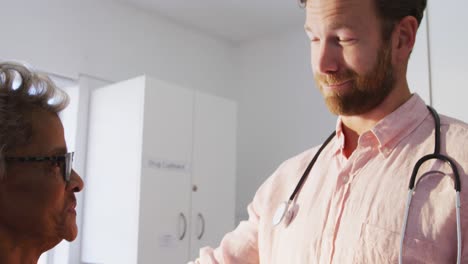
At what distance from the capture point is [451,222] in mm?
991

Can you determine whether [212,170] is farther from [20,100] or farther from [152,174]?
[20,100]

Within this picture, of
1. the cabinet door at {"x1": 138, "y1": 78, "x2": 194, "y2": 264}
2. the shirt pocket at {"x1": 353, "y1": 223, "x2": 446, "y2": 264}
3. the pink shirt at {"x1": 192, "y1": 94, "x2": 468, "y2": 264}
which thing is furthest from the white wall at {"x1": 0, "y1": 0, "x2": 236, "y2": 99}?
the shirt pocket at {"x1": 353, "y1": 223, "x2": 446, "y2": 264}

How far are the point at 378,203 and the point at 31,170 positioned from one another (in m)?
0.72

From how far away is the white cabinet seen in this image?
299 cm

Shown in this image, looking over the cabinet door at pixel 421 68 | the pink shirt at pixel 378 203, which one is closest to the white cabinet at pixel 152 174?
the cabinet door at pixel 421 68

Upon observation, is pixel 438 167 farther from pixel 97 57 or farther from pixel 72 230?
pixel 97 57

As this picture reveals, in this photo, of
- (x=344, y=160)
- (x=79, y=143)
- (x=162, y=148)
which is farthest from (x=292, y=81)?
(x=344, y=160)

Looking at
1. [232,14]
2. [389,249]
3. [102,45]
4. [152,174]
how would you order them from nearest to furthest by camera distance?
[389,249], [152,174], [102,45], [232,14]

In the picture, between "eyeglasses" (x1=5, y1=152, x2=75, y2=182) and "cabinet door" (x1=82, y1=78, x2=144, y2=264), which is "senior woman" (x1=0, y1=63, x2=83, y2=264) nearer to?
"eyeglasses" (x1=5, y1=152, x2=75, y2=182)

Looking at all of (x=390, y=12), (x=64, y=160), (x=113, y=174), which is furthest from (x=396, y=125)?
(x=113, y=174)

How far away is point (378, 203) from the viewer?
3.53 ft

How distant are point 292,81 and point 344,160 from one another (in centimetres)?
294

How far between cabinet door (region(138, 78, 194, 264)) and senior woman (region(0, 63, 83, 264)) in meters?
1.82

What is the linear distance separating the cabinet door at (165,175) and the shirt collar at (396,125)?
2.00 m
